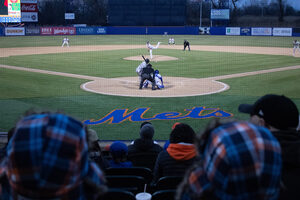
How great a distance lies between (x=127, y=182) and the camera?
3645 millimetres

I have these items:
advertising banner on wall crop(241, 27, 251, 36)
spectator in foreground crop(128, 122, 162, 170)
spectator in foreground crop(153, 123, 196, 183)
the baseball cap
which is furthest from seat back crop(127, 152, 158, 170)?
advertising banner on wall crop(241, 27, 251, 36)

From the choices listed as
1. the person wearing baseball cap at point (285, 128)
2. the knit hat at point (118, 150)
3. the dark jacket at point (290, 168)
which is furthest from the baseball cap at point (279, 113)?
the knit hat at point (118, 150)

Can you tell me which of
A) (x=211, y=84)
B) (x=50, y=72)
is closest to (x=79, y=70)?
(x=50, y=72)

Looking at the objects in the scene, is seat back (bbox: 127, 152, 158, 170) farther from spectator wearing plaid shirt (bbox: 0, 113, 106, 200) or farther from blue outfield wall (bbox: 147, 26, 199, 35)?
blue outfield wall (bbox: 147, 26, 199, 35)

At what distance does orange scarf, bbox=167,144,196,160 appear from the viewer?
4.25m

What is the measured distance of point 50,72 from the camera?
754 inches

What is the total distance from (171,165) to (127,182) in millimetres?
749

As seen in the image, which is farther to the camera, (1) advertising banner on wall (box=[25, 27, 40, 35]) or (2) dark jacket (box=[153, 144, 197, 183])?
(1) advertising banner on wall (box=[25, 27, 40, 35])

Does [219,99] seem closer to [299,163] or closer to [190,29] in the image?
[299,163]

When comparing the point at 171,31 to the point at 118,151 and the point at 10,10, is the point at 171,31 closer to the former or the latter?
the point at 10,10

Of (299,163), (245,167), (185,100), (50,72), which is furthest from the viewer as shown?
(50,72)

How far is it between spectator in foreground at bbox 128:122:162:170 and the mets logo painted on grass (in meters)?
4.51

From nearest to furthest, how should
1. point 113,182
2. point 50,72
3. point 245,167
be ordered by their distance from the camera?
point 245,167 < point 113,182 < point 50,72

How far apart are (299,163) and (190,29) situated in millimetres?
56609
